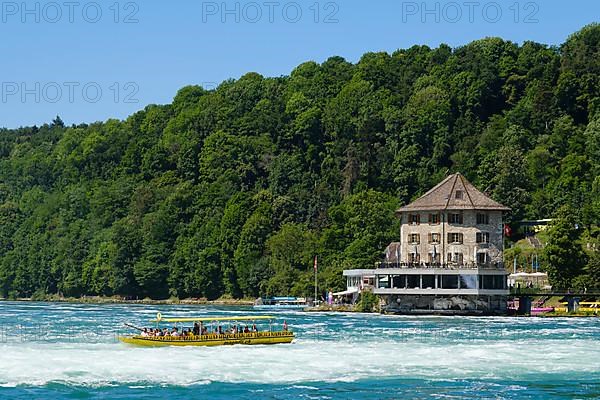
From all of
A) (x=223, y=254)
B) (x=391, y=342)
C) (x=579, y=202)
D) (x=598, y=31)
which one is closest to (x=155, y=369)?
(x=391, y=342)

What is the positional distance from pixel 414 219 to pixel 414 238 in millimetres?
2141

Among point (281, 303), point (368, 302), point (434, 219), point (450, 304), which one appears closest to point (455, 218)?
point (434, 219)

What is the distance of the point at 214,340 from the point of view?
76250 mm

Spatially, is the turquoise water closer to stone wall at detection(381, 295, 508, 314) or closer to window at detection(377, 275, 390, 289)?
stone wall at detection(381, 295, 508, 314)

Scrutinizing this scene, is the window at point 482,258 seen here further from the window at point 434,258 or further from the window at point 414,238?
the window at point 414,238

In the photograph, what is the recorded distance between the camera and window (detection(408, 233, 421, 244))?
128 meters

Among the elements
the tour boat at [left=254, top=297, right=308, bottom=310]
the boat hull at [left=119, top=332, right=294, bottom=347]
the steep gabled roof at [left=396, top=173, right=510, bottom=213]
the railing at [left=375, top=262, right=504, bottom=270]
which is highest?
the steep gabled roof at [left=396, top=173, right=510, bottom=213]

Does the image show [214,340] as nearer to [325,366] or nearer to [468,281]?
[325,366]

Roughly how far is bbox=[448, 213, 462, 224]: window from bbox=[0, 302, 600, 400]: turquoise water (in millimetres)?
35171

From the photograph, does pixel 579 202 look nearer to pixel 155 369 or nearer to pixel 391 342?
pixel 391 342

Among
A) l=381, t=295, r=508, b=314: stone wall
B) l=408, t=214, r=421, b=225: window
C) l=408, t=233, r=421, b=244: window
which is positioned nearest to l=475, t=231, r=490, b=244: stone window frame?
l=408, t=233, r=421, b=244: window

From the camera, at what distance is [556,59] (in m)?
191

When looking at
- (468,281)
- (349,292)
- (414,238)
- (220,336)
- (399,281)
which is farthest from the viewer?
(349,292)

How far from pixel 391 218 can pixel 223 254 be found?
34.2 metres
